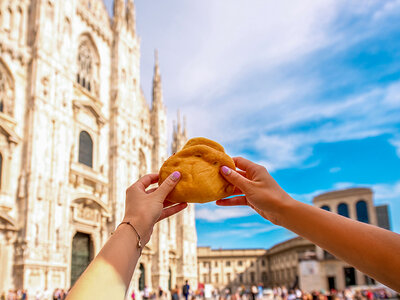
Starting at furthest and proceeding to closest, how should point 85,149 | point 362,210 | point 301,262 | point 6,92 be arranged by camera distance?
point 362,210 < point 301,262 < point 85,149 < point 6,92

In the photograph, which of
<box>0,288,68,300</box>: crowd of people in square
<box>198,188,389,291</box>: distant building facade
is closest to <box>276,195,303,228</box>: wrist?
<box>0,288,68,300</box>: crowd of people in square

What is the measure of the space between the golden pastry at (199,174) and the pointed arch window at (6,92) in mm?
16630

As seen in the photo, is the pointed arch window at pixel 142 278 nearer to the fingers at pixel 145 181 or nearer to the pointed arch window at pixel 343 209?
the fingers at pixel 145 181

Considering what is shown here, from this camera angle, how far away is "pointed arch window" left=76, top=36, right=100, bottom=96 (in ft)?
72.6

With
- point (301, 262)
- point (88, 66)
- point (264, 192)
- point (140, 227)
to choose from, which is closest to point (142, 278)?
point (88, 66)

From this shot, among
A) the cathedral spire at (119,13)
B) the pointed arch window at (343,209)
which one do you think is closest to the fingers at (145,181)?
the cathedral spire at (119,13)

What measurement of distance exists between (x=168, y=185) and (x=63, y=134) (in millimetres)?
17745

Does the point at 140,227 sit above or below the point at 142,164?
below

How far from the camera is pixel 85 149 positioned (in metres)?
21.2

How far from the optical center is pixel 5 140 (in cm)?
1595

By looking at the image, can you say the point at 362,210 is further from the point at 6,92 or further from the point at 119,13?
the point at 6,92

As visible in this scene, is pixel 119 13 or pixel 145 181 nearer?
pixel 145 181

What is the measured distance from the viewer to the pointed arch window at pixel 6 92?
650 inches

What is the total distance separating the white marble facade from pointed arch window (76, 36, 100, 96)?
7 centimetres
